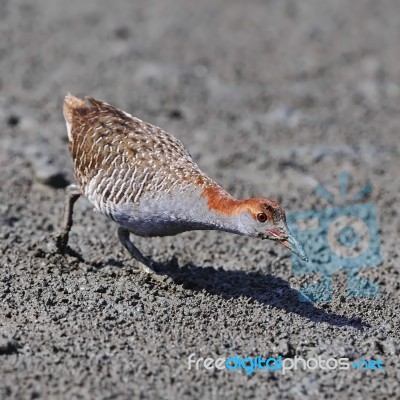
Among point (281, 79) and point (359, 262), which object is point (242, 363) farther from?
point (281, 79)

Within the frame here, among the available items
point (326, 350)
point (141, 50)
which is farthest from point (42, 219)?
point (141, 50)

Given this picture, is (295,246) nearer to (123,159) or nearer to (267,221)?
(267,221)

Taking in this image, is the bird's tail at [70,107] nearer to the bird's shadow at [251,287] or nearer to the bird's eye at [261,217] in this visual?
the bird's shadow at [251,287]

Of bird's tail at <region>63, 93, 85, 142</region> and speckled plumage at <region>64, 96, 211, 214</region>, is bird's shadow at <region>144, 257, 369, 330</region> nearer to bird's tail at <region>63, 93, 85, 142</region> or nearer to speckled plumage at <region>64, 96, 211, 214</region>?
speckled plumage at <region>64, 96, 211, 214</region>

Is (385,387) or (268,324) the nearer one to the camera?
(385,387)

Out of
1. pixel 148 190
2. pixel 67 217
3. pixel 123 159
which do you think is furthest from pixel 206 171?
pixel 148 190
